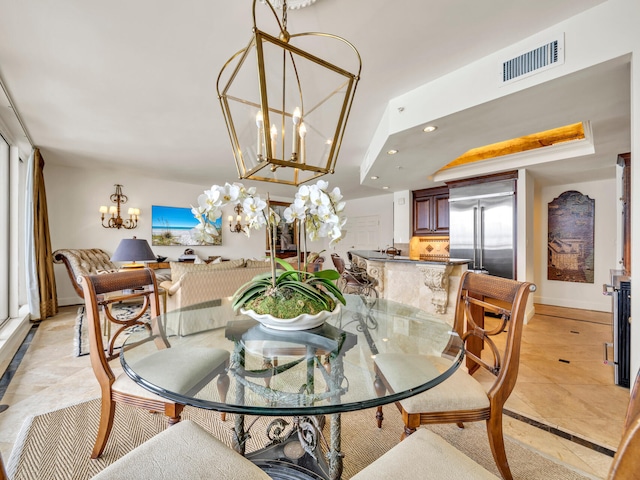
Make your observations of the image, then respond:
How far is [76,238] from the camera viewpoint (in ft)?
16.8

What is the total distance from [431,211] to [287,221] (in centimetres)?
492

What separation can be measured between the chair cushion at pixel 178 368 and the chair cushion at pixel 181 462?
24 cm

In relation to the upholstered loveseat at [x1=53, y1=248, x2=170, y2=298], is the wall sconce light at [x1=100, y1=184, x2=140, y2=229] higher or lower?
higher

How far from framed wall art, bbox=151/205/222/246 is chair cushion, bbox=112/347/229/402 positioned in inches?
190

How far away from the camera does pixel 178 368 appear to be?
1.20 metres

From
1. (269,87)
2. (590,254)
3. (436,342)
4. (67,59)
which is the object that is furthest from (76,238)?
(590,254)

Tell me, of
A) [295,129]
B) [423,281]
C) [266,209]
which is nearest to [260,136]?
[295,129]

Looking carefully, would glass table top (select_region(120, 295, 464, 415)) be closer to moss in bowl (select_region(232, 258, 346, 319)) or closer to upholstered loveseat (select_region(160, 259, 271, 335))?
moss in bowl (select_region(232, 258, 346, 319))

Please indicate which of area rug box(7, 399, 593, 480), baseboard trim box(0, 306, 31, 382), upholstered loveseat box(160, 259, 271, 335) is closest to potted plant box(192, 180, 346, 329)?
area rug box(7, 399, 593, 480)

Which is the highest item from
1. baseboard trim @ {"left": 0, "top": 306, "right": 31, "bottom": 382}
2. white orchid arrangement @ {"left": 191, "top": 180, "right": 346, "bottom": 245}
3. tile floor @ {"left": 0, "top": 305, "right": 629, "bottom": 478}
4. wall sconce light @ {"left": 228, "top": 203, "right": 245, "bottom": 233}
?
wall sconce light @ {"left": 228, "top": 203, "right": 245, "bottom": 233}

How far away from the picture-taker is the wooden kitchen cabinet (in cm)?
532

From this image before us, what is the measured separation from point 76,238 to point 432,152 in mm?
6200

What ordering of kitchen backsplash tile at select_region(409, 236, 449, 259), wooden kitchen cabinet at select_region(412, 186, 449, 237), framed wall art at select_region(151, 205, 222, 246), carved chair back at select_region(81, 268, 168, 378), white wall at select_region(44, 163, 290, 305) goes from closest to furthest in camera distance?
1. carved chair back at select_region(81, 268, 168, 378)
2. white wall at select_region(44, 163, 290, 305)
3. wooden kitchen cabinet at select_region(412, 186, 449, 237)
4. kitchen backsplash tile at select_region(409, 236, 449, 259)
5. framed wall art at select_region(151, 205, 222, 246)

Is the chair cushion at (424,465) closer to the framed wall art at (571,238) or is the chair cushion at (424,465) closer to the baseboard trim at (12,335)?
the baseboard trim at (12,335)
